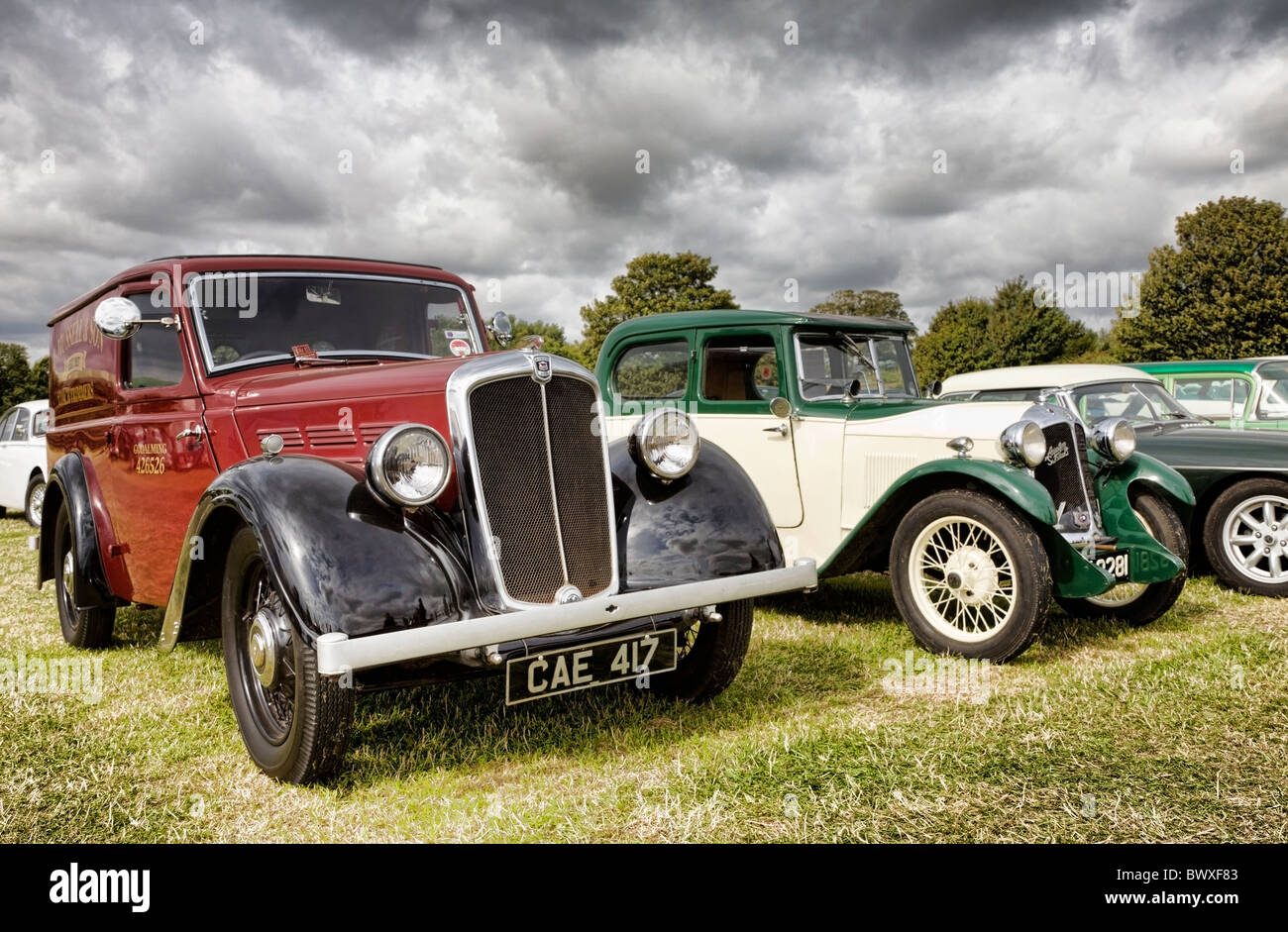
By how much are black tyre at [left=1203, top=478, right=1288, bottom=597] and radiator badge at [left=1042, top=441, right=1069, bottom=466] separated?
2127mm

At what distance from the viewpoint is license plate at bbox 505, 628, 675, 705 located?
2842 mm

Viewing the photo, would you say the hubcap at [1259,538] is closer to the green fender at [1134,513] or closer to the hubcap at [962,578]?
the green fender at [1134,513]

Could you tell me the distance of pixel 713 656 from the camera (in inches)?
149

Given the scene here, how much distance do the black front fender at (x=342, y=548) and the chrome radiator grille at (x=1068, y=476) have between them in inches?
138

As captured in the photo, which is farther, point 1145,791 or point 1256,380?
point 1256,380

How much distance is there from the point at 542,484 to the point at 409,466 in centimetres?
47

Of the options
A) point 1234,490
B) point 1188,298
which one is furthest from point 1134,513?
point 1188,298

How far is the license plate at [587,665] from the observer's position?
2842 mm

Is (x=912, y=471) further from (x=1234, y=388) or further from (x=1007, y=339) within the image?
(x=1007, y=339)

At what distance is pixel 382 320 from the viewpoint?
14.8 ft

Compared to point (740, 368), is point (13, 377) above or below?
above
